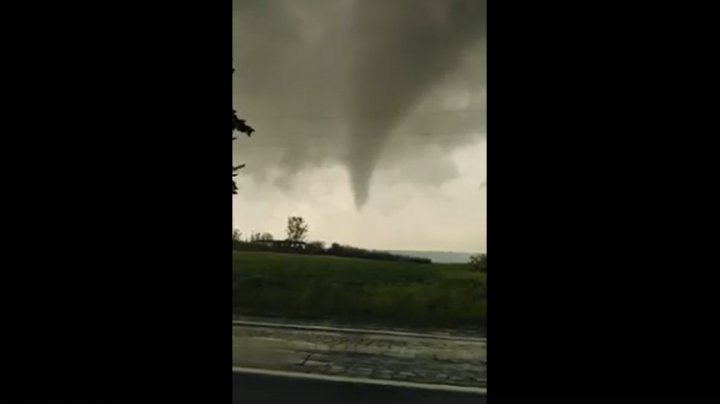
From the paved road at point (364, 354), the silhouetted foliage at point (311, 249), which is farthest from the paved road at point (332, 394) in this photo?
the silhouetted foliage at point (311, 249)

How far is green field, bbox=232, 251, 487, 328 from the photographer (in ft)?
12.7

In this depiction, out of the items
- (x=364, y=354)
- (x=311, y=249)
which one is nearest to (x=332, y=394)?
(x=364, y=354)

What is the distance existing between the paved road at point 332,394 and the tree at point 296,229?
98 centimetres

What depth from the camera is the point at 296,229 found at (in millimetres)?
4098

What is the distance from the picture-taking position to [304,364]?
3922 millimetres

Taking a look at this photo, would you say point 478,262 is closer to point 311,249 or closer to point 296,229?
point 311,249

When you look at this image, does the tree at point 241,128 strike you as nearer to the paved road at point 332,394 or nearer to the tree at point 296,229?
the tree at point 296,229

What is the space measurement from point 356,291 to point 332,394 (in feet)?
2.91

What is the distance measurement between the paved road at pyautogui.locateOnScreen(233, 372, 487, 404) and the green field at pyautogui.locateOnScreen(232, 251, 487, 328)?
595 millimetres

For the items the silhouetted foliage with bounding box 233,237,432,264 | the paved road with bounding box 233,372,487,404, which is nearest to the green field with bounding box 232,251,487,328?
the silhouetted foliage with bounding box 233,237,432,264
